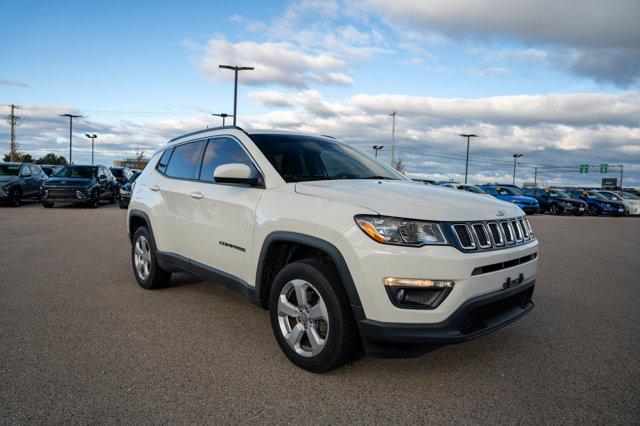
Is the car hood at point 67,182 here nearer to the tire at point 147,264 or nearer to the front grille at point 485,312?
the tire at point 147,264

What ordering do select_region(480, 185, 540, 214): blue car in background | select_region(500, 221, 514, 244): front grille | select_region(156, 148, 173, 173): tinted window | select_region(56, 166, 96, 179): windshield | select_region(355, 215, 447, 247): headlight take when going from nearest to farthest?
select_region(355, 215, 447, 247): headlight, select_region(500, 221, 514, 244): front grille, select_region(156, 148, 173, 173): tinted window, select_region(56, 166, 96, 179): windshield, select_region(480, 185, 540, 214): blue car in background

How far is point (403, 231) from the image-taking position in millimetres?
3043

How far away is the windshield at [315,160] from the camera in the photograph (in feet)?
13.6

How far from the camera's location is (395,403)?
305cm

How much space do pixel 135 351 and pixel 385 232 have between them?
86.8 inches

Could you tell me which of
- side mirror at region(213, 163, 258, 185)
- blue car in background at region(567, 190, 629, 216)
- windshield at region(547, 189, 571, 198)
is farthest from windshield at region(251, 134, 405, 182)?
blue car in background at region(567, 190, 629, 216)

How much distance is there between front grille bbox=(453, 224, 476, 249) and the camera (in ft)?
10.1

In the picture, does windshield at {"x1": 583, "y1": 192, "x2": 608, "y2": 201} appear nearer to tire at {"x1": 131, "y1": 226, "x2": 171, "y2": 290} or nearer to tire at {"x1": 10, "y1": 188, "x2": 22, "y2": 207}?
tire at {"x1": 10, "y1": 188, "x2": 22, "y2": 207}

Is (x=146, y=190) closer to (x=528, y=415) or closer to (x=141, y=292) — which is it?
(x=141, y=292)

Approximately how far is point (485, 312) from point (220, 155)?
108 inches

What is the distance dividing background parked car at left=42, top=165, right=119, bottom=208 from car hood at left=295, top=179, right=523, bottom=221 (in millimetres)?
17068

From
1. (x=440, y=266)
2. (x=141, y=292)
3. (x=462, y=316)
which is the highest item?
(x=440, y=266)

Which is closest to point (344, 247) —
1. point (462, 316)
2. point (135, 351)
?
point (462, 316)

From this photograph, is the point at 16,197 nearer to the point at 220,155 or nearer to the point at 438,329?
the point at 220,155
